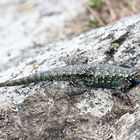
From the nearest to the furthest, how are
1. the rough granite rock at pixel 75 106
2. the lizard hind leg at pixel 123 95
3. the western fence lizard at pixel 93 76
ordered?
the rough granite rock at pixel 75 106 < the lizard hind leg at pixel 123 95 < the western fence lizard at pixel 93 76

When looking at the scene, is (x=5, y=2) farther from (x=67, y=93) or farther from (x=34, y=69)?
(x=67, y=93)

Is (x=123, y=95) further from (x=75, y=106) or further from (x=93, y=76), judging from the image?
(x=75, y=106)

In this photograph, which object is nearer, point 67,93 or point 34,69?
point 67,93

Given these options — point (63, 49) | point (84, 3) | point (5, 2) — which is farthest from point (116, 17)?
point (5, 2)

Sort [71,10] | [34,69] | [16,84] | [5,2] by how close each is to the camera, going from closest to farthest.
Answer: [16,84] → [34,69] → [71,10] → [5,2]

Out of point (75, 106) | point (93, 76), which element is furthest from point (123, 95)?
point (75, 106)

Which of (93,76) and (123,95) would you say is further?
(93,76)
